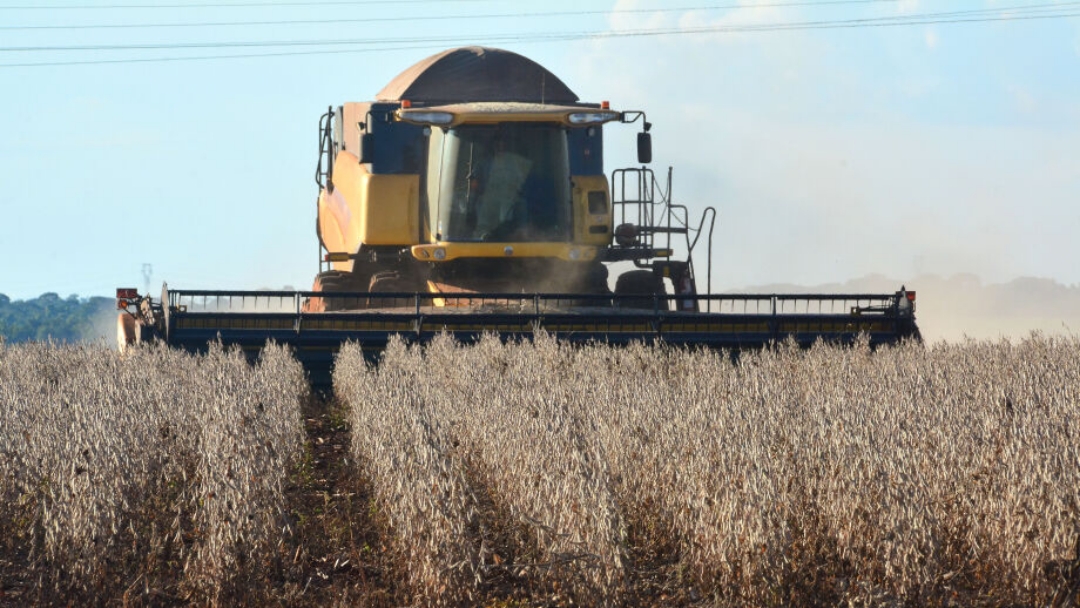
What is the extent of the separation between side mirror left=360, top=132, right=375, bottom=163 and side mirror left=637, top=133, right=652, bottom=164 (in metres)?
2.46

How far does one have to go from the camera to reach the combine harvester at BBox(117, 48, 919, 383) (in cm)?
1278

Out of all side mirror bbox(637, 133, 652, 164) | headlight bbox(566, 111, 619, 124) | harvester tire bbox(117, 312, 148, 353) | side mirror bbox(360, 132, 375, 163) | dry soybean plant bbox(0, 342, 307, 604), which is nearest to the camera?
dry soybean plant bbox(0, 342, 307, 604)

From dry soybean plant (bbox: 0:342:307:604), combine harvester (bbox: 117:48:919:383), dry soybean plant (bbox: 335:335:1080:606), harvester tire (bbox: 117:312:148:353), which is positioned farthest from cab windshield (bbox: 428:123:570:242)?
dry soybean plant (bbox: 335:335:1080:606)

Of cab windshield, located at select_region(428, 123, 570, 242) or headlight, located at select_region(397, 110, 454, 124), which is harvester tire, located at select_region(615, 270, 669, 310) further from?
headlight, located at select_region(397, 110, 454, 124)

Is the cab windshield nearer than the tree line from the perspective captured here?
Yes

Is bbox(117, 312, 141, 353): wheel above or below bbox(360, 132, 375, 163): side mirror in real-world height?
below

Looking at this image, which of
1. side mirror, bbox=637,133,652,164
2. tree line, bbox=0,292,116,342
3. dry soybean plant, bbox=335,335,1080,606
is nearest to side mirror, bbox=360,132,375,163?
side mirror, bbox=637,133,652,164

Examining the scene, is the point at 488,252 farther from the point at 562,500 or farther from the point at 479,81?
the point at 562,500

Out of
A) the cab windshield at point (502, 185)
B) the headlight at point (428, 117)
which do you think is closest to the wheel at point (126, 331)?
the cab windshield at point (502, 185)

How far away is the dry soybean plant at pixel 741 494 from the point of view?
5.19 metres

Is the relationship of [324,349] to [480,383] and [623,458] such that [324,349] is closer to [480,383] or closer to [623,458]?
[480,383]

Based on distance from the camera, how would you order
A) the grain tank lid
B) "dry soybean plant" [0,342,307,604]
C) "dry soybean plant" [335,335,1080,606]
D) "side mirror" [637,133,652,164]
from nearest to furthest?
1. "dry soybean plant" [335,335,1080,606]
2. "dry soybean plant" [0,342,307,604]
3. "side mirror" [637,133,652,164]
4. the grain tank lid

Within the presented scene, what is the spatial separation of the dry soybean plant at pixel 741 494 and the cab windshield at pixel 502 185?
527cm

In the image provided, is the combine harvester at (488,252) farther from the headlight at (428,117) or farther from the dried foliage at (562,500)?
the dried foliage at (562,500)
